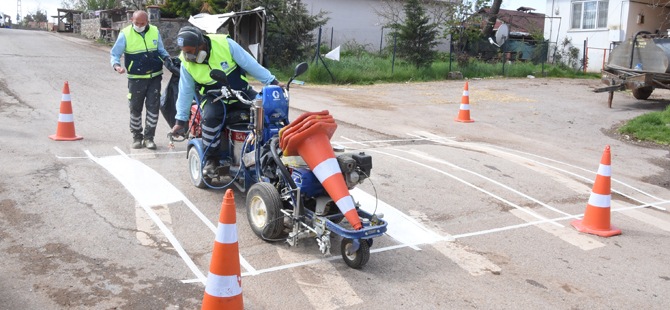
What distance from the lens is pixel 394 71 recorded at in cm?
2228

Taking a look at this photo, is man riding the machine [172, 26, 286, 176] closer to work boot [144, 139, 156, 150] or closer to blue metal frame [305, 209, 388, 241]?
blue metal frame [305, 209, 388, 241]

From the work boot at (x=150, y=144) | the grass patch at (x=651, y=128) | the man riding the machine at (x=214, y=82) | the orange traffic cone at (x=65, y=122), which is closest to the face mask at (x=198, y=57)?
the man riding the machine at (x=214, y=82)

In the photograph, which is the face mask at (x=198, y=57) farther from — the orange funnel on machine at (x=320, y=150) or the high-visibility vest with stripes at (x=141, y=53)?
the high-visibility vest with stripes at (x=141, y=53)

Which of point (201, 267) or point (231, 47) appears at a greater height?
point (231, 47)

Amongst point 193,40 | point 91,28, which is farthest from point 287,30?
point 91,28

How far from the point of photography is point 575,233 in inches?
223

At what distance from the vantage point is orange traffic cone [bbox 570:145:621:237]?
5.69 m

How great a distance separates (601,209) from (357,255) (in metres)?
3.02

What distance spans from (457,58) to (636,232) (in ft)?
62.3

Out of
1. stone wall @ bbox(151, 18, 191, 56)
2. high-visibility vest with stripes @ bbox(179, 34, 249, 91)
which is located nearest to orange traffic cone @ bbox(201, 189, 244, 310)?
high-visibility vest with stripes @ bbox(179, 34, 249, 91)

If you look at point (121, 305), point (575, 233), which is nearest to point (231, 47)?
point (121, 305)

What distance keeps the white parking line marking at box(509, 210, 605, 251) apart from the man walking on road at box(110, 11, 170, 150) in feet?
18.8

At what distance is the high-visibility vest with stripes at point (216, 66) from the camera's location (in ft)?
19.1

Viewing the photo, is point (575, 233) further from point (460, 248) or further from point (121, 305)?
point (121, 305)
